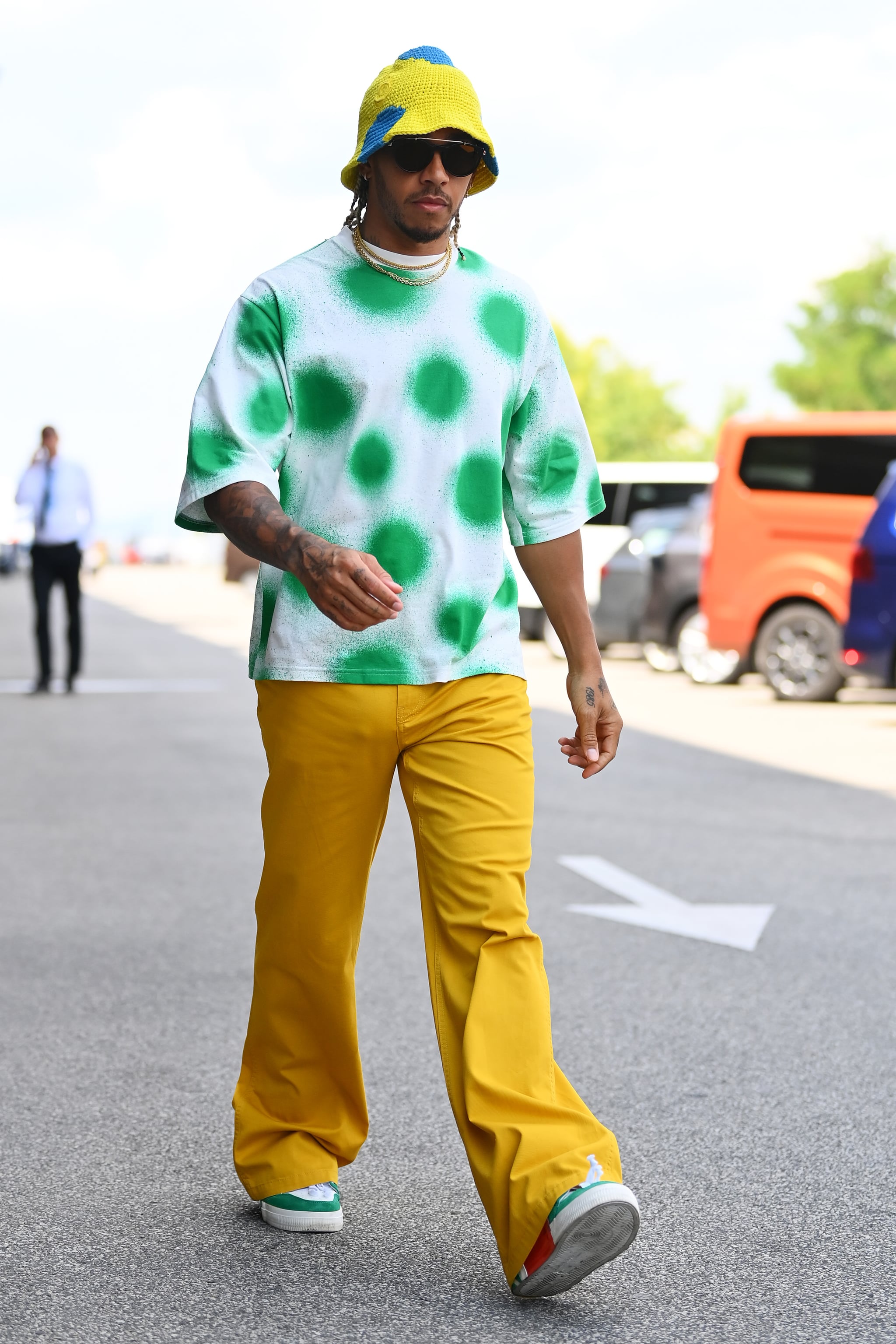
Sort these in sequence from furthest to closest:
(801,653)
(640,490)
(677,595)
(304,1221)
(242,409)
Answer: (640,490), (677,595), (801,653), (304,1221), (242,409)

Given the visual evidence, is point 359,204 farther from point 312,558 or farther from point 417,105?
point 312,558

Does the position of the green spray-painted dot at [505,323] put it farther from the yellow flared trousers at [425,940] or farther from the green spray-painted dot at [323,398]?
the yellow flared trousers at [425,940]

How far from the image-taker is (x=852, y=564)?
43.6 ft

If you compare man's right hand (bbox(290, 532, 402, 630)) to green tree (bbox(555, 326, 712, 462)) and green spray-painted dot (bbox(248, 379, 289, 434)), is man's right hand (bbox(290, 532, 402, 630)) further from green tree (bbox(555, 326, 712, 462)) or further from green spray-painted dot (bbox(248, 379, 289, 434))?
green tree (bbox(555, 326, 712, 462))

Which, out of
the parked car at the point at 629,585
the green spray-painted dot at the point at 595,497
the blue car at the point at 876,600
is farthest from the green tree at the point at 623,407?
the green spray-painted dot at the point at 595,497

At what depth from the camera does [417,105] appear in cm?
317

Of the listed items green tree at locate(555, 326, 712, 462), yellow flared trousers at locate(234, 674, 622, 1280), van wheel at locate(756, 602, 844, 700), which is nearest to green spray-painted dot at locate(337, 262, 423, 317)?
yellow flared trousers at locate(234, 674, 622, 1280)

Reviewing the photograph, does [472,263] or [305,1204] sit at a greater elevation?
[472,263]

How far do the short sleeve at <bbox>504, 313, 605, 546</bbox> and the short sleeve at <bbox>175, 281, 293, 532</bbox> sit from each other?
0.41 meters

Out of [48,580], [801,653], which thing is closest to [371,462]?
[48,580]

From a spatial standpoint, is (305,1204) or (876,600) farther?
(876,600)

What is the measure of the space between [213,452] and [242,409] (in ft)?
0.28

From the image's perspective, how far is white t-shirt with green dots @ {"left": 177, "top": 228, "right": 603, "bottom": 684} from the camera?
3.18 metres

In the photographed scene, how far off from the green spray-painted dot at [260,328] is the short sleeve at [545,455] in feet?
1.42
